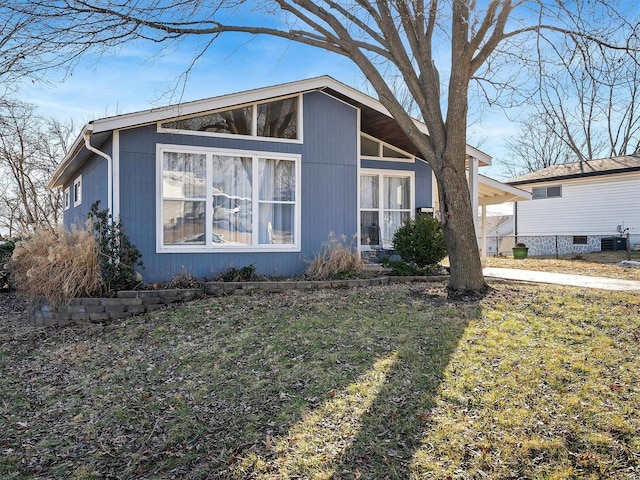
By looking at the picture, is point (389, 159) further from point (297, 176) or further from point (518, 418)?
point (518, 418)

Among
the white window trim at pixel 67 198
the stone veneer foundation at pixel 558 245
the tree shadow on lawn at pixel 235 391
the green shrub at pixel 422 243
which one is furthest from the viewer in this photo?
the stone veneer foundation at pixel 558 245

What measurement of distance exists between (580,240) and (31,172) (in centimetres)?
2364

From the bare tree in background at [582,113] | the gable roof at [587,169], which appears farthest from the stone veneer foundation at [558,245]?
the bare tree in background at [582,113]

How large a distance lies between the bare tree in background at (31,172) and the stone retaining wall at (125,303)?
13516 mm

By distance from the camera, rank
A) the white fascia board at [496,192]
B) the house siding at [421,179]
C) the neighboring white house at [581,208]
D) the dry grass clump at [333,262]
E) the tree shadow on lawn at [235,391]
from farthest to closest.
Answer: the neighboring white house at [581,208], the white fascia board at [496,192], the house siding at [421,179], the dry grass clump at [333,262], the tree shadow on lawn at [235,391]

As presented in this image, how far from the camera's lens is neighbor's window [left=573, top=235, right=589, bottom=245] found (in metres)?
18.3

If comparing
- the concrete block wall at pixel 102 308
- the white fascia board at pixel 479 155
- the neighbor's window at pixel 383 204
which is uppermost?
the white fascia board at pixel 479 155

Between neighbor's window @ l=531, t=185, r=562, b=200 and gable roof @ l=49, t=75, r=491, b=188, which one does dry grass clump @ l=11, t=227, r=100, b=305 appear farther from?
neighbor's window @ l=531, t=185, r=562, b=200

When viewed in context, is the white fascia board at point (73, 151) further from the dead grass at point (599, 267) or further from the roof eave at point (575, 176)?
the roof eave at point (575, 176)

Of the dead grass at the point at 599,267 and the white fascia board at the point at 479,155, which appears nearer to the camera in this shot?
the dead grass at the point at 599,267

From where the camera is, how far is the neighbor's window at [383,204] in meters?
11.0

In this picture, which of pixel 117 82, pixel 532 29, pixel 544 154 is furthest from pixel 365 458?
pixel 544 154

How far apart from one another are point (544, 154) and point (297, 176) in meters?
29.0

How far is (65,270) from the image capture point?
274 inches
